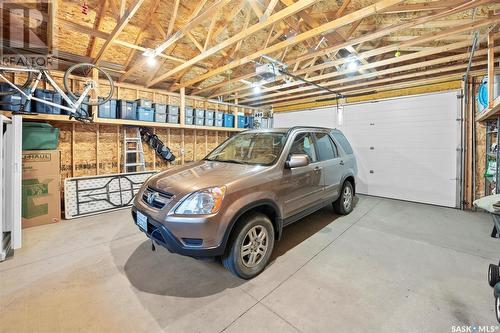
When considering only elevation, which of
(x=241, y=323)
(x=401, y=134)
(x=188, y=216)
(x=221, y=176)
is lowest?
(x=241, y=323)

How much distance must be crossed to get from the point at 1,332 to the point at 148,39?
4.57 metres

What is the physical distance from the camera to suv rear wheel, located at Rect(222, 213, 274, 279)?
209cm

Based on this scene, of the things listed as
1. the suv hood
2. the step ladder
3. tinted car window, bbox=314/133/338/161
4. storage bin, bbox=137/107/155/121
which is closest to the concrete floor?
the suv hood

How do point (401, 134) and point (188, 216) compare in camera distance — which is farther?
point (401, 134)

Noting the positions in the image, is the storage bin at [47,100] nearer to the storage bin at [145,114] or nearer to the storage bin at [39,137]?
the storage bin at [39,137]

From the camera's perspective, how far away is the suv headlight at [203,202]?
75.4 inches

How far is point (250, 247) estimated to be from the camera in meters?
2.24

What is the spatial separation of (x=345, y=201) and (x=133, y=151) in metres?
5.15

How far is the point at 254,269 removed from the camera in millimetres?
2271

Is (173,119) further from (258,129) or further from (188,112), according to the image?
(258,129)

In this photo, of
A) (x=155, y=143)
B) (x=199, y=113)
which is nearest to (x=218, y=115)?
(x=199, y=113)

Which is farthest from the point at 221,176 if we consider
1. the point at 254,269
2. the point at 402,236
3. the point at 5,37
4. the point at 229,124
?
the point at 229,124

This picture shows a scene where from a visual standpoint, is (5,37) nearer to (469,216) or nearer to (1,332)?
(1,332)

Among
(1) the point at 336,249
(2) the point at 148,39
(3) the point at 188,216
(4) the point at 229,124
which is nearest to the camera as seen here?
(3) the point at 188,216
